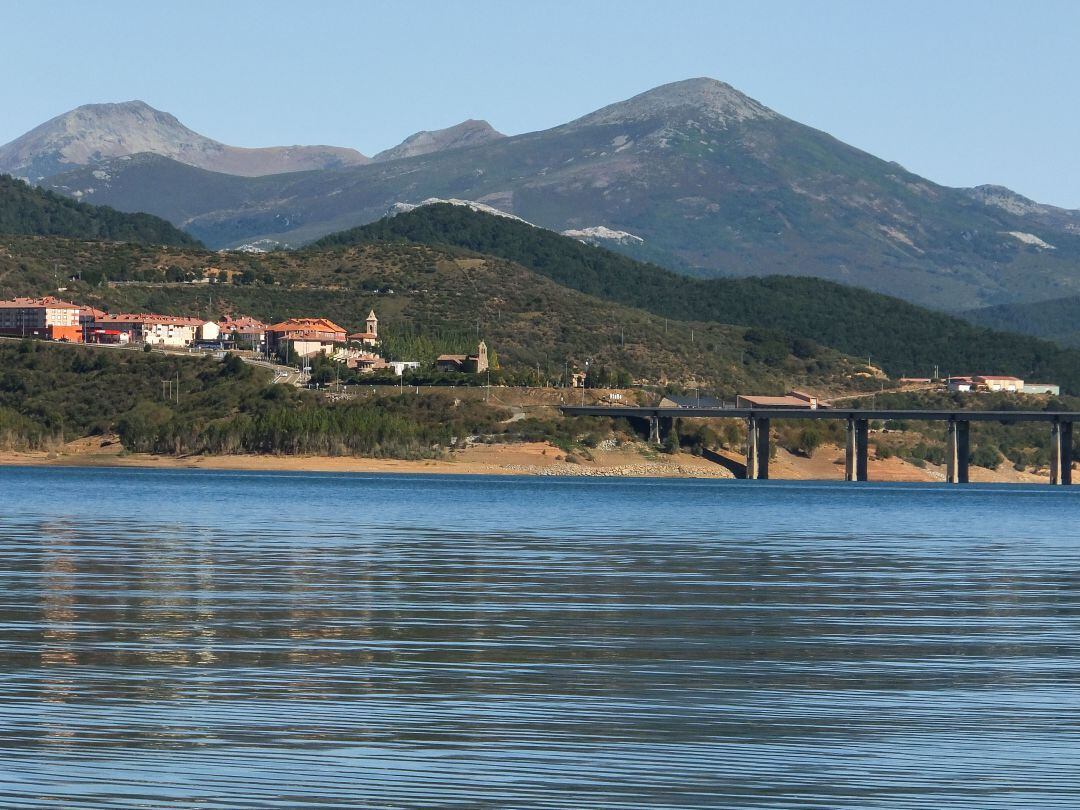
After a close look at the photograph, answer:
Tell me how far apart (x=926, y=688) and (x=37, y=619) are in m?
18.0

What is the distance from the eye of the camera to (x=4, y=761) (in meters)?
22.5

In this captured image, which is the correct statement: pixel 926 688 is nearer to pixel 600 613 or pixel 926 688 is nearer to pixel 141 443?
pixel 600 613

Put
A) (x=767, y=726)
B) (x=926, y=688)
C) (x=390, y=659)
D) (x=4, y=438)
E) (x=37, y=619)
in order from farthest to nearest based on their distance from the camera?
(x=4, y=438) → (x=37, y=619) → (x=390, y=659) → (x=926, y=688) → (x=767, y=726)

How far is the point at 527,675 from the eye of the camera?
30.2 meters

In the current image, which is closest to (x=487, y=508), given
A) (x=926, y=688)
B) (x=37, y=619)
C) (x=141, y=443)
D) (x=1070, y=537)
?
(x=1070, y=537)

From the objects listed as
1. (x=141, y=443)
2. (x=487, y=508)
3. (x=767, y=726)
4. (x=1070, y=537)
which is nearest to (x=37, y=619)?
(x=767, y=726)

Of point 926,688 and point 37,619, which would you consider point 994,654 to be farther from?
point 37,619

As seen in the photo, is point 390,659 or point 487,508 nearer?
point 390,659

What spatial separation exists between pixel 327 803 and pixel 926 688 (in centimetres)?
1259

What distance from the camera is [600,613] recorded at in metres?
41.0

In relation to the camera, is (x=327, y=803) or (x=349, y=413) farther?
(x=349, y=413)

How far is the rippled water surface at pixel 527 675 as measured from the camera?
21.9 meters

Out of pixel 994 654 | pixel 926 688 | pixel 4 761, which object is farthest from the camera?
pixel 994 654

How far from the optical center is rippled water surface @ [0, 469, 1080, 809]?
21859 millimetres
